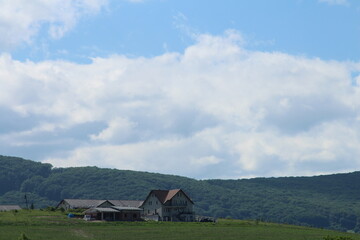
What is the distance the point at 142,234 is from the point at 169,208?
60015mm

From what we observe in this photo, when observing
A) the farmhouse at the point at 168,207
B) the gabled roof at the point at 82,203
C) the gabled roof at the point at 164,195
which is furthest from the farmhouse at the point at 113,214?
the gabled roof at the point at 82,203

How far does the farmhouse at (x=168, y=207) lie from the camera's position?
14175 cm

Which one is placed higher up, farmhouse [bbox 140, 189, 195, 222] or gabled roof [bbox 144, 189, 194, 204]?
gabled roof [bbox 144, 189, 194, 204]

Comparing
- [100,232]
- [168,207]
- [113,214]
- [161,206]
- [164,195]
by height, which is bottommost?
[100,232]

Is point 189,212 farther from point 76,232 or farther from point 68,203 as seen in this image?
point 76,232

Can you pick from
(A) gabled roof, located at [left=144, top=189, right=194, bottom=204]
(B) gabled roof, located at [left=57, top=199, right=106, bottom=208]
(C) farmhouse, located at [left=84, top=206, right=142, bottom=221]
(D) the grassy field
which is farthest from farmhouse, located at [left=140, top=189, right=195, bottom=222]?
(D) the grassy field

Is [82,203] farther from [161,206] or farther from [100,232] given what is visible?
[100,232]

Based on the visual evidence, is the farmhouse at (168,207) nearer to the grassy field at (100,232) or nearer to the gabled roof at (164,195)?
the gabled roof at (164,195)

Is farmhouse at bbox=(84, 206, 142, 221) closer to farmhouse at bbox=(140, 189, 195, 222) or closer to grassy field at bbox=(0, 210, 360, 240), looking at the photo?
farmhouse at bbox=(140, 189, 195, 222)

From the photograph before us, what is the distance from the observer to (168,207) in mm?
143250

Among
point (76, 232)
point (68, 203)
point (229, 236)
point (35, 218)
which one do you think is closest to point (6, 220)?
point (35, 218)

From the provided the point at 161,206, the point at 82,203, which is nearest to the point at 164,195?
the point at 161,206

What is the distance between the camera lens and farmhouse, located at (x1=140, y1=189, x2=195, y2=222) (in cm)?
14175

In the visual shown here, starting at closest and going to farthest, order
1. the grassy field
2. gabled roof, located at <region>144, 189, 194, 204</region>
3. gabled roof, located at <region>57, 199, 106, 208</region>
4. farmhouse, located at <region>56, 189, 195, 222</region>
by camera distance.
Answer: the grassy field → farmhouse, located at <region>56, 189, 195, 222</region> → gabled roof, located at <region>144, 189, 194, 204</region> → gabled roof, located at <region>57, 199, 106, 208</region>
